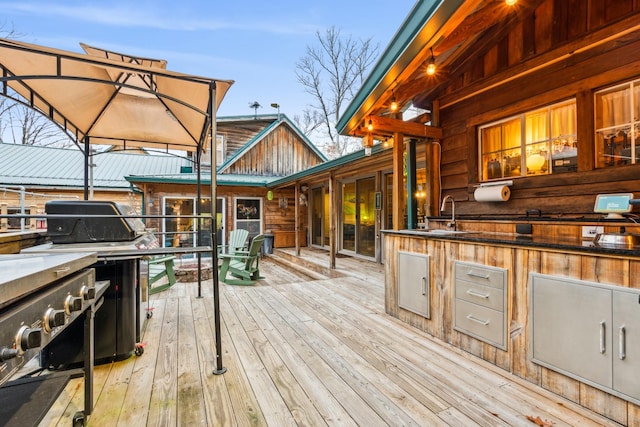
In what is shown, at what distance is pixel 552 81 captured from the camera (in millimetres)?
2873

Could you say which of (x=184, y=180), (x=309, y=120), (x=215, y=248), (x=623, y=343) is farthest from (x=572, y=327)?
(x=309, y=120)

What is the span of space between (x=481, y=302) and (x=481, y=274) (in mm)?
224

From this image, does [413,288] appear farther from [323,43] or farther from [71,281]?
[323,43]

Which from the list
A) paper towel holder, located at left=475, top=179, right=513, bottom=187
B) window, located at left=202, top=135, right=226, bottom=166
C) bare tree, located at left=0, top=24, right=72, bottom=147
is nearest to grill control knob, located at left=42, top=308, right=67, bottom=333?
paper towel holder, located at left=475, top=179, right=513, bottom=187

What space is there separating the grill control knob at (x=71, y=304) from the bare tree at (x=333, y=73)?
13.8 m

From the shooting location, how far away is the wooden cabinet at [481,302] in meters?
2.19

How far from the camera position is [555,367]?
185 centimetres

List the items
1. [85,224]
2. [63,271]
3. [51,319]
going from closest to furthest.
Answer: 1. [51,319]
2. [63,271]
3. [85,224]

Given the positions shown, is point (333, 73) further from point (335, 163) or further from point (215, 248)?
point (215, 248)

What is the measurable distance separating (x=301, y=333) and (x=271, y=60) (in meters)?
17.2

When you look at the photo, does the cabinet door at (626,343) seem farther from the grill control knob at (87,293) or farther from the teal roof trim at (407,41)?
the grill control knob at (87,293)

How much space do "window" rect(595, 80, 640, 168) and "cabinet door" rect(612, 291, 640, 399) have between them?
4.99 feet

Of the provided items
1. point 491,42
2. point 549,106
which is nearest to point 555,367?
point 549,106

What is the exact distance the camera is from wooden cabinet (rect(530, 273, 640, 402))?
5.07 ft
